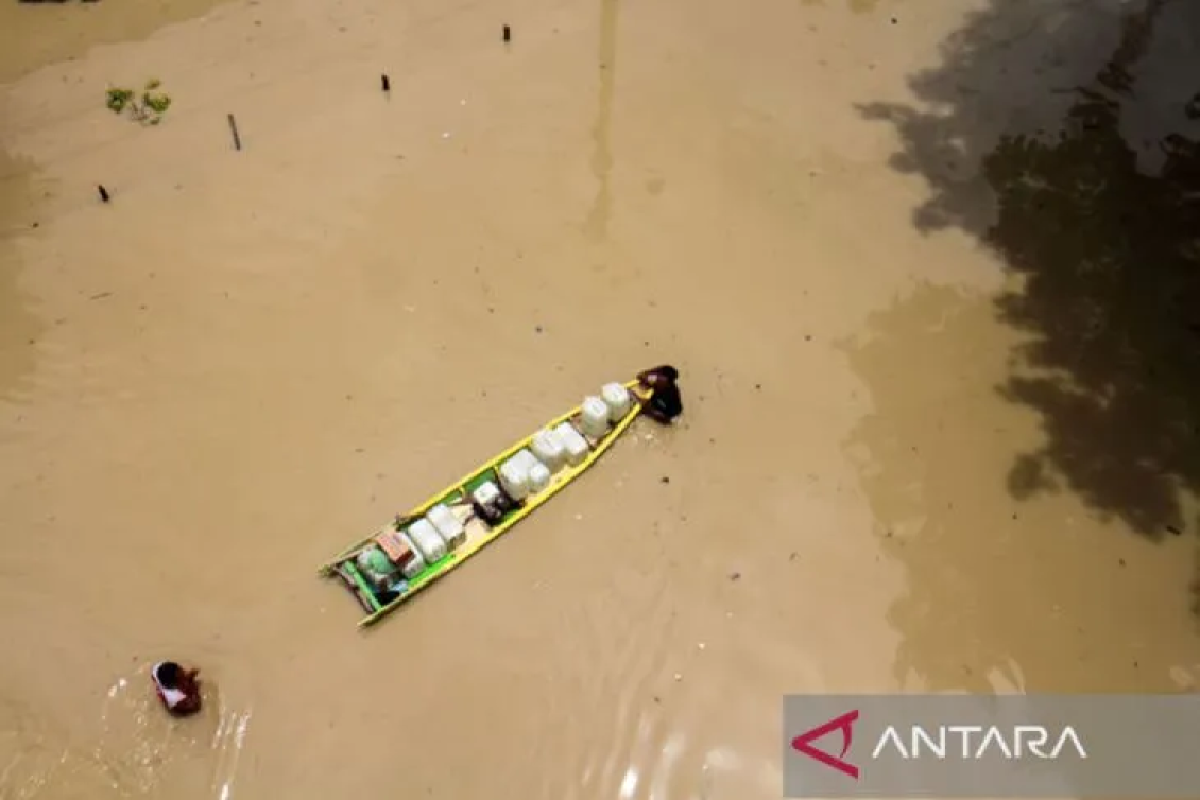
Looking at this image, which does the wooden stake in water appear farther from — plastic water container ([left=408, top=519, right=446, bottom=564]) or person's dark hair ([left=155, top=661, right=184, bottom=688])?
person's dark hair ([left=155, top=661, right=184, bottom=688])

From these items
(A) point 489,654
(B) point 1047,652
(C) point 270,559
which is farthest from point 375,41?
(B) point 1047,652

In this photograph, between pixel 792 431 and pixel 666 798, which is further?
pixel 792 431

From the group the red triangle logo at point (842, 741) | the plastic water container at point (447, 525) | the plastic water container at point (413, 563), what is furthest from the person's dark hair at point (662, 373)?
the red triangle logo at point (842, 741)

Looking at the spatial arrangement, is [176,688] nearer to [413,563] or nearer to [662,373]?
[413,563]

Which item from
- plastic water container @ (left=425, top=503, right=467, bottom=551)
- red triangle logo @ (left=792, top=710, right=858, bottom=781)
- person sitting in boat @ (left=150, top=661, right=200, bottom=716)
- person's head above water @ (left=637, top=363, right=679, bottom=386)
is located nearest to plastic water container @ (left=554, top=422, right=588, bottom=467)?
person's head above water @ (left=637, top=363, right=679, bottom=386)

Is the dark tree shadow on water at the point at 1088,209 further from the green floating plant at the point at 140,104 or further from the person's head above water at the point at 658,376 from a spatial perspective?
the green floating plant at the point at 140,104

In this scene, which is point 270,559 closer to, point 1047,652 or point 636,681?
point 636,681
